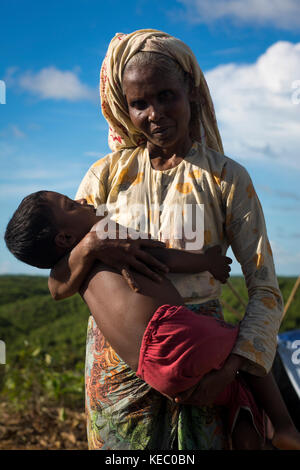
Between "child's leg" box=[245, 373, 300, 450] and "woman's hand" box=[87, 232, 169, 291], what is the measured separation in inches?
20.7

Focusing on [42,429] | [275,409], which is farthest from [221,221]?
[42,429]

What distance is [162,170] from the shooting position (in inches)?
74.7

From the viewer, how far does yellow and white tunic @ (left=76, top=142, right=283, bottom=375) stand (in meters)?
1.68

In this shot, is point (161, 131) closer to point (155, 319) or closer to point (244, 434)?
point (155, 319)

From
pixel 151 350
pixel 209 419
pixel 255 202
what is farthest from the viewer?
pixel 255 202

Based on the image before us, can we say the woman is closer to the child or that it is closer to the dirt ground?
the child

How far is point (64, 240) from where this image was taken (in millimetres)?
1823

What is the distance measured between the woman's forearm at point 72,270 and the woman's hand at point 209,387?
53 centimetres

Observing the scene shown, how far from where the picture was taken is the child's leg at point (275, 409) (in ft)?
5.60

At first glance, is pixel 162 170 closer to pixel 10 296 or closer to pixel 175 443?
pixel 175 443

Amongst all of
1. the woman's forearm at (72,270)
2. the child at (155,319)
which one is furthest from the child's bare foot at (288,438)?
the woman's forearm at (72,270)

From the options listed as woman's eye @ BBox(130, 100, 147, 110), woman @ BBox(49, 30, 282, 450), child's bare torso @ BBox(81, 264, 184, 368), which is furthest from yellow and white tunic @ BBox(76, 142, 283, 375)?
woman's eye @ BBox(130, 100, 147, 110)
